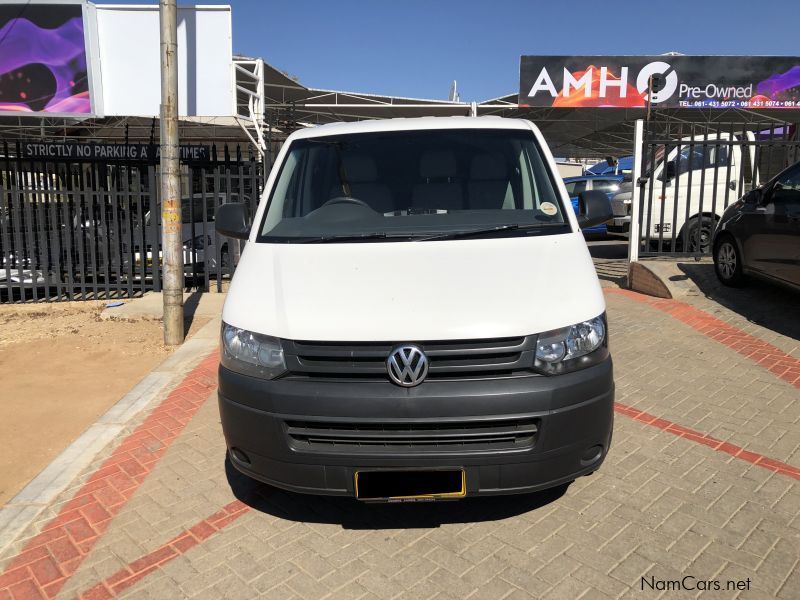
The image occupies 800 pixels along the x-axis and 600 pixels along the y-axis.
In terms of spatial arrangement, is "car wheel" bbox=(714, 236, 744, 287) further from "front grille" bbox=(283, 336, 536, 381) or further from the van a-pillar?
the van a-pillar

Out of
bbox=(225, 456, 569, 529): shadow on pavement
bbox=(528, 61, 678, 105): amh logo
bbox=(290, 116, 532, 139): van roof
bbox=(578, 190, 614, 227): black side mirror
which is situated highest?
bbox=(528, 61, 678, 105): amh logo

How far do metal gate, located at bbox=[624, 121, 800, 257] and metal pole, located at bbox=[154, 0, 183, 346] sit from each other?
622 cm

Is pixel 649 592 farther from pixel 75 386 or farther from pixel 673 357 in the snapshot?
pixel 75 386

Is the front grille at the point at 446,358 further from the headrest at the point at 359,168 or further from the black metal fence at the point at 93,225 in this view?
the black metal fence at the point at 93,225

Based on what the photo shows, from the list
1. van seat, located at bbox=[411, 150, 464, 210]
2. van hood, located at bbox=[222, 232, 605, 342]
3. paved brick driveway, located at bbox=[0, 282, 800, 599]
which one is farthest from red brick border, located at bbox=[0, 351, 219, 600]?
van seat, located at bbox=[411, 150, 464, 210]

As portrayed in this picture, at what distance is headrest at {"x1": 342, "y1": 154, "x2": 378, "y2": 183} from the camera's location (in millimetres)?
4043

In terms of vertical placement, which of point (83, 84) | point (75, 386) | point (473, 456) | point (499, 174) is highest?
point (83, 84)

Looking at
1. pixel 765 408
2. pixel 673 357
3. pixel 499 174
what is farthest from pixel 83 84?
pixel 765 408

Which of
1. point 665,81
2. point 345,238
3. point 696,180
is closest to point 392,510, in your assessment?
point 345,238

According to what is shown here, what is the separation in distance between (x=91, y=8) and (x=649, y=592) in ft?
34.0

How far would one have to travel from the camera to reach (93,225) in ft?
29.8

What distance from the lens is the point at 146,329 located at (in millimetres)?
7598

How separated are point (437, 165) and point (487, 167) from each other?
→ 33cm

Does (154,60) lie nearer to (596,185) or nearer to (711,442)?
(711,442)
